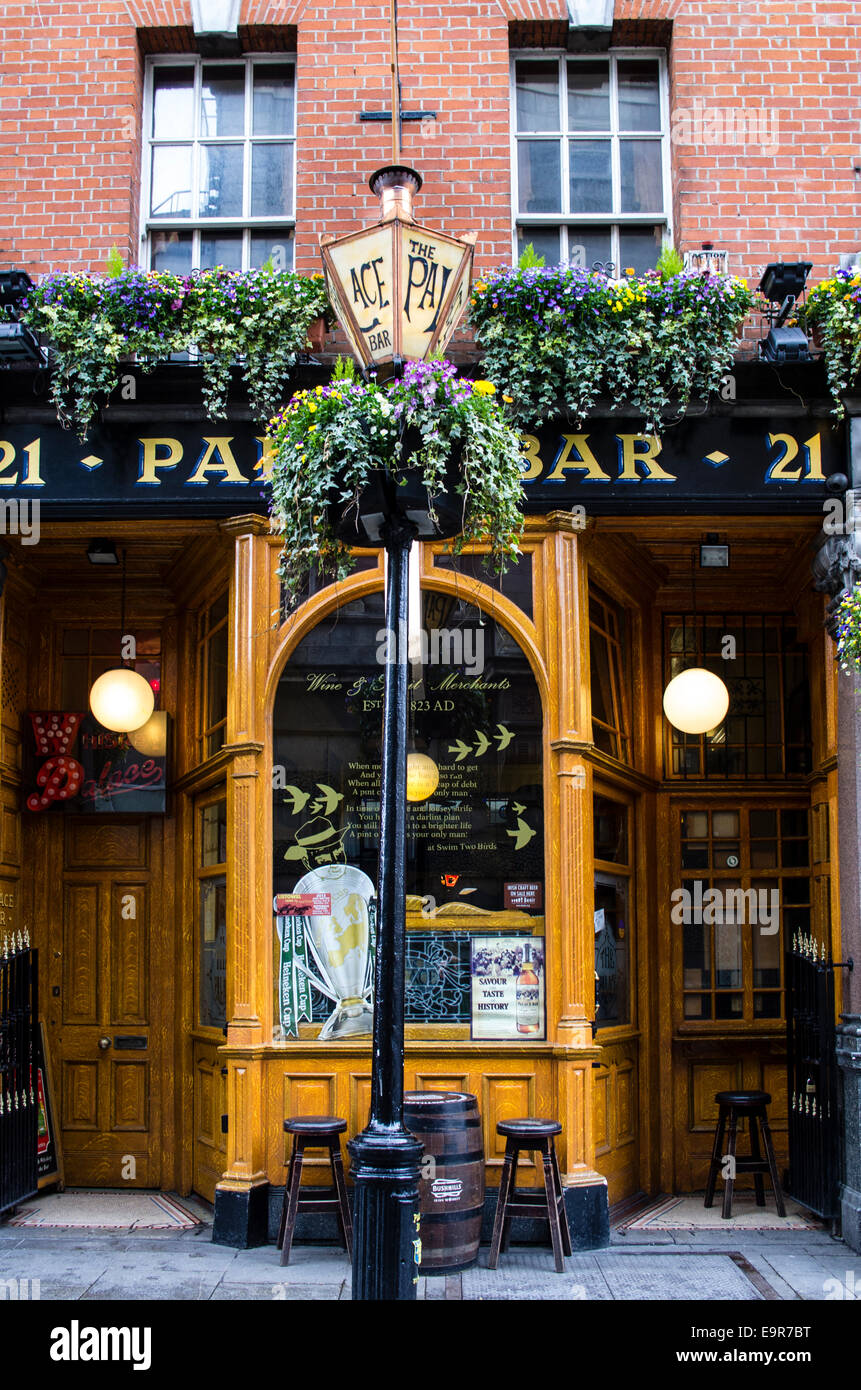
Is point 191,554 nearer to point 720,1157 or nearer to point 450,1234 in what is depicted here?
point 450,1234

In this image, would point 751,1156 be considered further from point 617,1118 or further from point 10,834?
point 10,834

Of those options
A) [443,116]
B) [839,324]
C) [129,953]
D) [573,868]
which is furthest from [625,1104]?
[443,116]

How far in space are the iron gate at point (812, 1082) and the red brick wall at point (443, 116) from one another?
14.6 feet

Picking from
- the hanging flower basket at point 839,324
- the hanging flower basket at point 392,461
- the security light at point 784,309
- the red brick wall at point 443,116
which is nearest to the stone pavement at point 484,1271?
the hanging flower basket at point 392,461

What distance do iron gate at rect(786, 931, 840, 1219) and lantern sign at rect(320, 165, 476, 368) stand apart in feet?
14.9

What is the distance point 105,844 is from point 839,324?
616cm

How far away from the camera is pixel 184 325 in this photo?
7.96m

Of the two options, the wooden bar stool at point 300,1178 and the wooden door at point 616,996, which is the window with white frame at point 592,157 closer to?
the wooden door at point 616,996

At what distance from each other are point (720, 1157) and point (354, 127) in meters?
7.10

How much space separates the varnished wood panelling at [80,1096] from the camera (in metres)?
9.59

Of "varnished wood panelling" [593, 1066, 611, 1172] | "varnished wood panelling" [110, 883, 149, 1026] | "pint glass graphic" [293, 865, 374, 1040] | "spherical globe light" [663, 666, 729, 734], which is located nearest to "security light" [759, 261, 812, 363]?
"spherical globe light" [663, 666, 729, 734]

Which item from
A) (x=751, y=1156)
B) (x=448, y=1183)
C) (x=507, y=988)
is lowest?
(x=751, y=1156)

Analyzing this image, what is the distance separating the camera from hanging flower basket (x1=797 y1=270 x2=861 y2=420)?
7.87 meters

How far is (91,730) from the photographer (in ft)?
32.0
